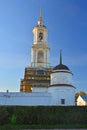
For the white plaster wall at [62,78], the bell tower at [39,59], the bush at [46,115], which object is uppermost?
the bell tower at [39,59]

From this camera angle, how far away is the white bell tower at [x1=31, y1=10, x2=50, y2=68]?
197 feet

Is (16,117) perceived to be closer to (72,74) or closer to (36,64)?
(72,74)

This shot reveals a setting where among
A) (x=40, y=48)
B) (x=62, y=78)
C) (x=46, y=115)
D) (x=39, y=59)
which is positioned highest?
(x=40, y=48)

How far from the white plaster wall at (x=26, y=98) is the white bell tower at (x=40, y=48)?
18989mm

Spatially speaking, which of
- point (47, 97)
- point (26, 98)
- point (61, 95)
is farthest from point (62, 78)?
point (26, 98)

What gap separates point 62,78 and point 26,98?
6639 mm

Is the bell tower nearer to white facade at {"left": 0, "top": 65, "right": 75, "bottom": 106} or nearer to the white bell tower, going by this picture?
the white bell tower

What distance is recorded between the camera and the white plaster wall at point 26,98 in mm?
40656

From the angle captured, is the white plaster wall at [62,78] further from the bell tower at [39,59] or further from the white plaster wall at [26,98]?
the bell tower at [39,59]

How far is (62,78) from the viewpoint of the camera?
42.1 meters

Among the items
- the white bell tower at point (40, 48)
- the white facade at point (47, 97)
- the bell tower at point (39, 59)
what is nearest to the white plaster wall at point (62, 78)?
the white facade at point (47, 97)

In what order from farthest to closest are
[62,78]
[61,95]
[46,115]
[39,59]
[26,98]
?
[39,59] < [62,78] < [26,98] < [61,95] < [46,115]

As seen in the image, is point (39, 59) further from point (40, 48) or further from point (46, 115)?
point (46, 115)

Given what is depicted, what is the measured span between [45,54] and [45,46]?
1903 millimetres
